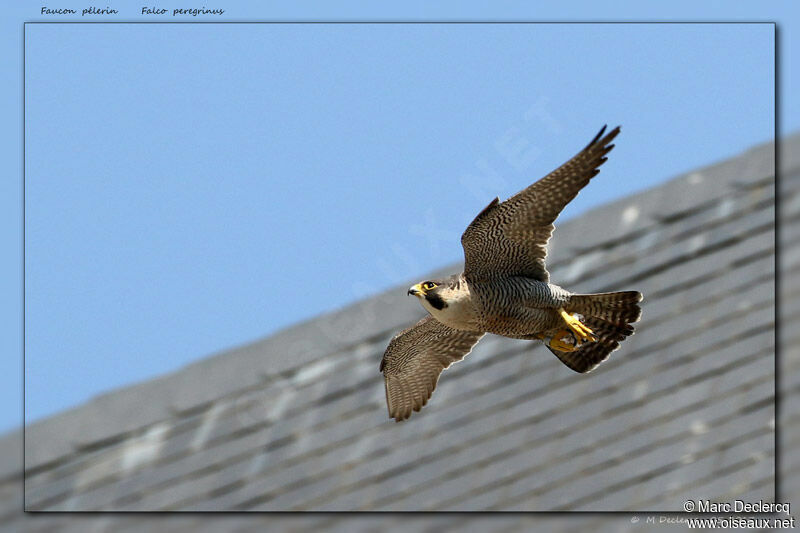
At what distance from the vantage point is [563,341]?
27.8ft

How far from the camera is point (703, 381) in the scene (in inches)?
343

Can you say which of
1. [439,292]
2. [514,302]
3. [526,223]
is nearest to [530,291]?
[514,302]

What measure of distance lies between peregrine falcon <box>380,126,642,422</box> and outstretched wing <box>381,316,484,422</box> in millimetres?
139

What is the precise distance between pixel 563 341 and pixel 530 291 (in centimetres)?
43

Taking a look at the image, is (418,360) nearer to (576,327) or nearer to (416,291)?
(416,291)

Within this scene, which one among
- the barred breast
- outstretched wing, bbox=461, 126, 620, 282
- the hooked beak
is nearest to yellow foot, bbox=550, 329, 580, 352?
the barred breast

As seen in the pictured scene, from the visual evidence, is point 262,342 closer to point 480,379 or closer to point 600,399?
point 480,379

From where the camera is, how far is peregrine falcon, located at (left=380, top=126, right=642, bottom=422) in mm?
7957

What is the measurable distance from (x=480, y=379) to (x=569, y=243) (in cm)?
108

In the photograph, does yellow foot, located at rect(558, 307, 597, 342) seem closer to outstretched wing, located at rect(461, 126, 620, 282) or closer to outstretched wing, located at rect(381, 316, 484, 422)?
outstretched wing, located at rect(461, 126, 620, 282)

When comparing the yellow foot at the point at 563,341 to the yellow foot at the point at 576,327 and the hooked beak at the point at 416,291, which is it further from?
the hooked beak at the point at 416,291

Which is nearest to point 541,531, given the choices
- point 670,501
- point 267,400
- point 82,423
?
point 670,501

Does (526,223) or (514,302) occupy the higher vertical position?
(526,223)

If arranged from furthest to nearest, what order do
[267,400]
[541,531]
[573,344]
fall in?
[267,400] < [573,344] < [541,531]
